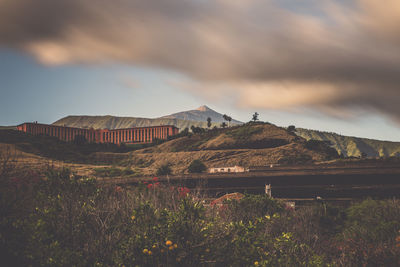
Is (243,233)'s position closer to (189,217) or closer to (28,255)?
(189,217)

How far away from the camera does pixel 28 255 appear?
30.2ft

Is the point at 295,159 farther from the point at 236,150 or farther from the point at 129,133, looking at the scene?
the point at 129,133

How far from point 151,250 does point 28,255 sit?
338cm

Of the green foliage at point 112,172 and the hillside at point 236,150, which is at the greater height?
the hillside at point 236,150

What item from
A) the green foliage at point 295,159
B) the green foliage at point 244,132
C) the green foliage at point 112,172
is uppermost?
the green foliage at point 244,132

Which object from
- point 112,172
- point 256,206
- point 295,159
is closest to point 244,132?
point 295,159

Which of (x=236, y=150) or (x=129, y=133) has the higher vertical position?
(x=129, y=133)

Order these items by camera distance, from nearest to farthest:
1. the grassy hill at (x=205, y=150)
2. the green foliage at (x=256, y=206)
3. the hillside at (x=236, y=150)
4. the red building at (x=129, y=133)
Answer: the green foliage at (x=256, y=206) → the hillside at (x=236, y=150) → the grassy hill at (x=205, y=150) → the red building at (x=129, y=133)

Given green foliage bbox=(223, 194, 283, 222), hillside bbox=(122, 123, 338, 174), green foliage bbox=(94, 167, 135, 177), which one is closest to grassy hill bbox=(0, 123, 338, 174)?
hillside bbox=(122, 123, 338, 174)

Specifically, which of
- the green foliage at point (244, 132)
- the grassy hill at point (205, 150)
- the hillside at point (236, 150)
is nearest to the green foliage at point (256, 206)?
the grassy hill at point (205, 150)

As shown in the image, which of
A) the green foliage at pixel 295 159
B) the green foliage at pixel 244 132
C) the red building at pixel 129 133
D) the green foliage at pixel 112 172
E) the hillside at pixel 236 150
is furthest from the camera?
the red building at pixel 129 133

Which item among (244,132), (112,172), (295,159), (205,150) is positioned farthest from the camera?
(244,132)

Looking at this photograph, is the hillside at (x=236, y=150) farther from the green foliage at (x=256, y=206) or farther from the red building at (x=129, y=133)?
the green foliage at (x=256, y=206)

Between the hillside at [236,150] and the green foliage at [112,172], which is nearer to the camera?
the green foliage at [112,172]
